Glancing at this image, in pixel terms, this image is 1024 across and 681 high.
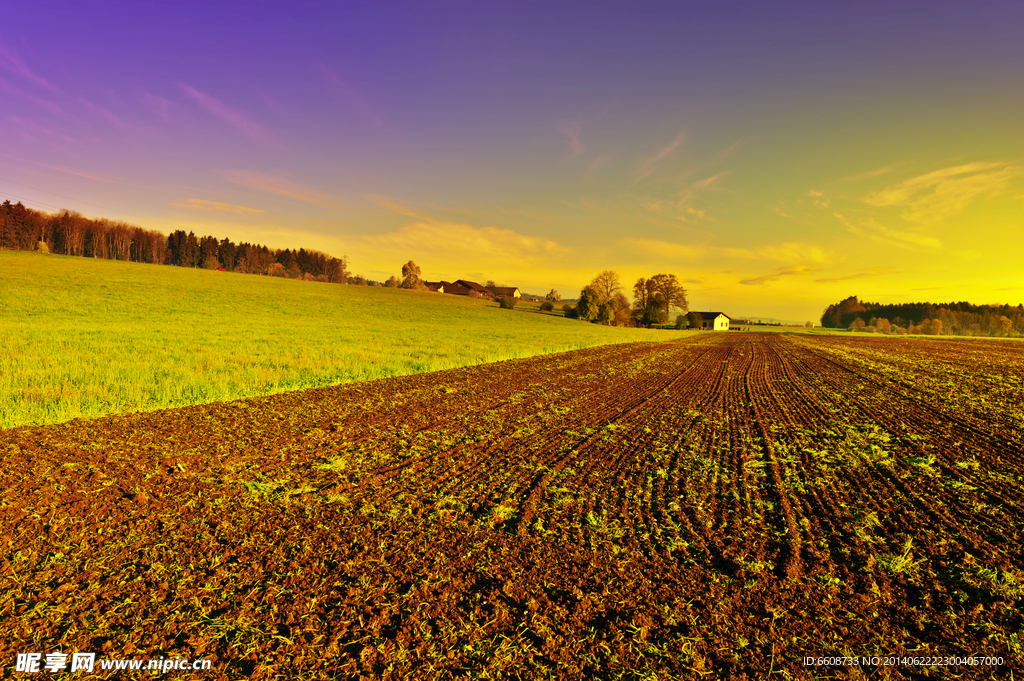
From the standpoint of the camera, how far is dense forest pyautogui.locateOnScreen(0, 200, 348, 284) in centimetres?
9994

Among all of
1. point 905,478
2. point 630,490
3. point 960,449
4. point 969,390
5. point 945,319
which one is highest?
point 945,319

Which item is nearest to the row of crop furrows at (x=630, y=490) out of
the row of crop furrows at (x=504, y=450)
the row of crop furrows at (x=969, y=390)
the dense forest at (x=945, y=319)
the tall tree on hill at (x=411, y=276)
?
the row of crop furrows at (x=504, y=450)

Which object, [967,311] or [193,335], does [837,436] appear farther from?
[967,311]

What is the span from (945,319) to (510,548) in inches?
7317

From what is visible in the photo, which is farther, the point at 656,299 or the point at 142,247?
the point at 142,247

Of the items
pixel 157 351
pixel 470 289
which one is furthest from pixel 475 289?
pixel 157 351

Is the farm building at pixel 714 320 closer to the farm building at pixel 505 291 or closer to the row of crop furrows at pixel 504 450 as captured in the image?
the farm building at pixel 505 291

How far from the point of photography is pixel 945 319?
13012 cm

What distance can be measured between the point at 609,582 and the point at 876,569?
8.75 feet

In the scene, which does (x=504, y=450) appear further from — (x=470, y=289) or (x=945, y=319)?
(x=945, y=319)

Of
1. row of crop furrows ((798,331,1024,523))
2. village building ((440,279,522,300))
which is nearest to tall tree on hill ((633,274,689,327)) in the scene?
village building ((440,279,522,300))

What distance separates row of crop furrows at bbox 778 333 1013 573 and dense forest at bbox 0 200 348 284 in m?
140

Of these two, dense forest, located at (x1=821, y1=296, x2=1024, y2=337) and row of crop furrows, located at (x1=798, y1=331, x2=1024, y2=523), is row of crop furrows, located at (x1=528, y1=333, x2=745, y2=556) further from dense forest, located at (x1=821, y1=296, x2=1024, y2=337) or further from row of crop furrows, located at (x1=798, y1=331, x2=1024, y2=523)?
dense forest, located at (x1=821, y1=296, x2=1024, y2=337)

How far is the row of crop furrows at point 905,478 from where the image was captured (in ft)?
15.4
